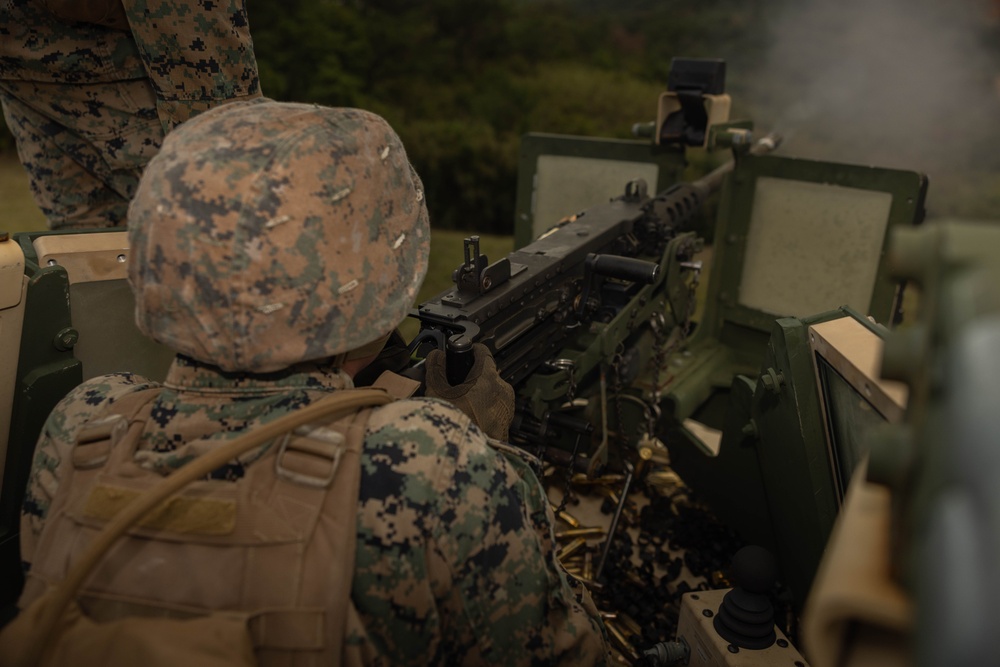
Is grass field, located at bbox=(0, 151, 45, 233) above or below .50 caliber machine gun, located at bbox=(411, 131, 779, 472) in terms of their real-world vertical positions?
below

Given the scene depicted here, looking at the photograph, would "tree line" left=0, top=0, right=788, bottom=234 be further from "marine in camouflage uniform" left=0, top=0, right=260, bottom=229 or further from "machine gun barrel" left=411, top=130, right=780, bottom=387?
"machine gun barrel" left=411, top=130, right=780, bottom=387

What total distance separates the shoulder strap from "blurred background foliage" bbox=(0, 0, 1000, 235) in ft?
21.1

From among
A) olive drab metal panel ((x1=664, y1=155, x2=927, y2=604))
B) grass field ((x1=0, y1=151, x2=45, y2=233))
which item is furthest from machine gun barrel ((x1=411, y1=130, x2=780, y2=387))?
grass field ((x1=0, y1=151, x2=45, y2=233))

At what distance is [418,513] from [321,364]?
38 cm

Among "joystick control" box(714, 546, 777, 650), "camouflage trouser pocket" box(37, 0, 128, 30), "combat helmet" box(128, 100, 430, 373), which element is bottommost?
"joystick control" box(714, 546, 777, 650)

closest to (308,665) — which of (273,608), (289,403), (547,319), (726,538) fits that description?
(273,608)

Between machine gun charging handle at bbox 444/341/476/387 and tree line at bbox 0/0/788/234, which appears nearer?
machine gun charging handle at bbox 444/341/476/387

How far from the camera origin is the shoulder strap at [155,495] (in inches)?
43.3

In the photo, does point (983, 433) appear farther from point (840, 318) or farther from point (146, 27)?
point (146, 27)

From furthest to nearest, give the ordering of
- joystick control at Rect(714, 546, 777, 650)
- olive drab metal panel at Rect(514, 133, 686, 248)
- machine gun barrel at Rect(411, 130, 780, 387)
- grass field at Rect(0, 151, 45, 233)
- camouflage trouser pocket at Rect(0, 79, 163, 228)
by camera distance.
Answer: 1. grass field at Rect(0, 151, 45, 233)
2. olive drab metal panel at Rect(514, 133, 686, 248)
3. camouflage trouser pocket at Rect(0, 79, 163, 228)
4. machine gun barrel at Rect(411, 130, 780, 387)
5. joystick control at Rect(714, 546, 777, 650)

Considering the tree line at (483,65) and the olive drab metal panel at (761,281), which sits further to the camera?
the tree line at (483,65)

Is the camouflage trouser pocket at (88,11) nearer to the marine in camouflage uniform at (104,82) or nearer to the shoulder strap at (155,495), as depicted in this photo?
the marine in camouflage uniform at (104,82)

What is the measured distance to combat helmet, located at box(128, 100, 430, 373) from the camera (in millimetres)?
1308

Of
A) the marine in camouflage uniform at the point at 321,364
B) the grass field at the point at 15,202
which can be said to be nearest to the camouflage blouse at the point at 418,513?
the marine in camouflage uniform at the point at 321,364
